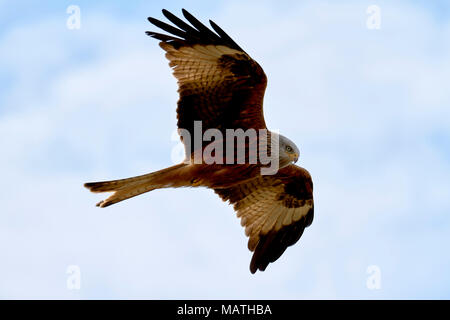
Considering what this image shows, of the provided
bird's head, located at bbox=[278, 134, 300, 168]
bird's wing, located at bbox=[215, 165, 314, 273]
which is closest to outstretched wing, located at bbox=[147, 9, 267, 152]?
bird's head, located at bbox=[278, 134, 300, 168]

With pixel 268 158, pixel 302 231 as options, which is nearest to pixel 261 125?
pixel 268 158

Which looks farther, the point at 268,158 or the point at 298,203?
the point at 298,203

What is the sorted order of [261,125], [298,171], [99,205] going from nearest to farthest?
[99,205] < [261,125] < [298,171]

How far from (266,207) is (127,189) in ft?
7.71

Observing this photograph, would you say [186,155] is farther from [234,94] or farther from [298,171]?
[298,171]

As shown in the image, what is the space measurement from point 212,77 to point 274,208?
222 cm

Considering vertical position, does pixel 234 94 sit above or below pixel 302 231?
above

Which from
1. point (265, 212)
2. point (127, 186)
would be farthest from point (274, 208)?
point (127, 186)

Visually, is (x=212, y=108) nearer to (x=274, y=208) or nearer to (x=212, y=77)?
(x=212, y=77)

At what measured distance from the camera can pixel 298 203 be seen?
1069cm

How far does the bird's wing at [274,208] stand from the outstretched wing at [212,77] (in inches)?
48.3

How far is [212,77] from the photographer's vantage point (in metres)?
9.48

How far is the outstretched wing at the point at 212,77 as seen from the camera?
9227 millimetres
